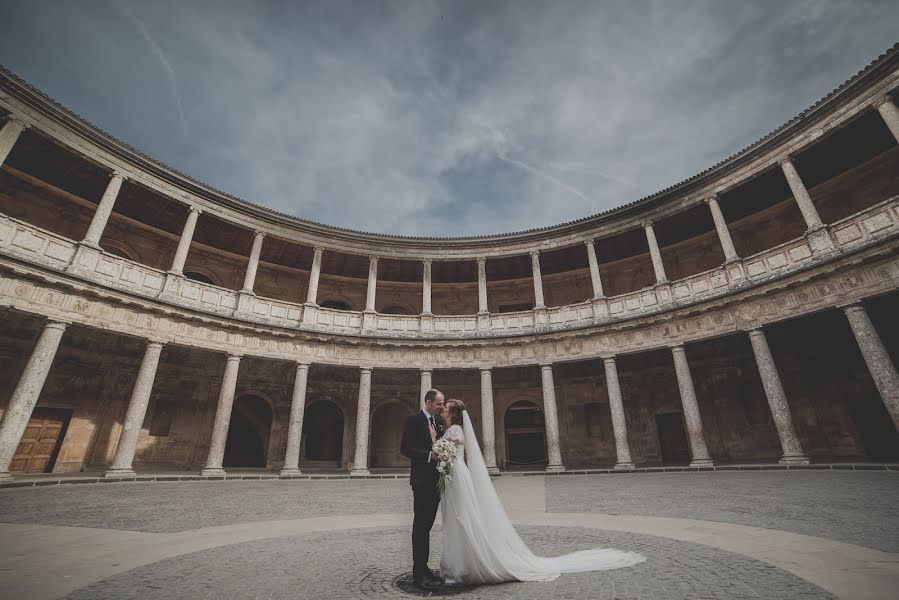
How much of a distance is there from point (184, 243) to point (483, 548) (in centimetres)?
1549

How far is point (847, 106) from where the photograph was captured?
12156 millimetres

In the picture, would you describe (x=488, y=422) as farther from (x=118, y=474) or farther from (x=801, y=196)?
(x=801, y=196)

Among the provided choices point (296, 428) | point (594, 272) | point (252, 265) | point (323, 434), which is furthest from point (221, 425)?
point (594, 272)

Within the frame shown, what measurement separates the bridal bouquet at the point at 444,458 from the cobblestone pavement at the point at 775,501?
391cm

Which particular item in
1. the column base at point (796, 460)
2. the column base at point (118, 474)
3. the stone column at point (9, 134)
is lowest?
the column base at point (118, 474)

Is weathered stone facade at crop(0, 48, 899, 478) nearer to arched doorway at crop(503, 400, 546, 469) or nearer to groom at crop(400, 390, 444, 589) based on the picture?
arched doorway at crop(503, 400, 546, 469)

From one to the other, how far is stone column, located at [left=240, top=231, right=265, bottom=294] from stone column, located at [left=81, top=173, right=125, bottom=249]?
4.45m

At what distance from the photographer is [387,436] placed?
64.3ft

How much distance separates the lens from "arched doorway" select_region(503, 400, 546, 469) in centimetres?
1881

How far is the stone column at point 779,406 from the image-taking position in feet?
38.1

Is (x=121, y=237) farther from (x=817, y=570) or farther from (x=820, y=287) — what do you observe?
(x=820, y=287)

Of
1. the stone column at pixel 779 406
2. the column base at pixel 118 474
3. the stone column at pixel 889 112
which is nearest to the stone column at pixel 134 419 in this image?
Answer: the column base at pixel 118 474

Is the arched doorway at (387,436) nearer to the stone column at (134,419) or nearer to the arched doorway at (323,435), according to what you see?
the arched doorway at (323,435)

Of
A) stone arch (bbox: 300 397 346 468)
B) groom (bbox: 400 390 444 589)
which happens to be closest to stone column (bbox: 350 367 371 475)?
stone arch (bbox: 300 397 346 468)
